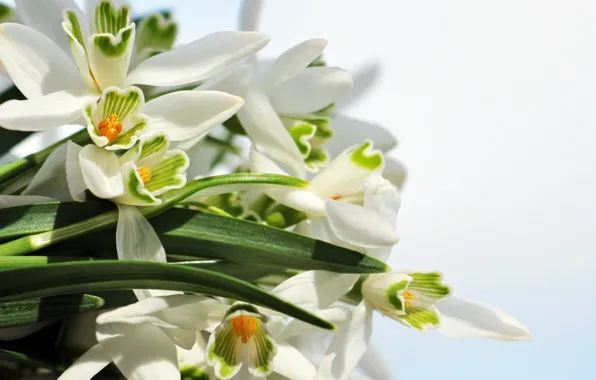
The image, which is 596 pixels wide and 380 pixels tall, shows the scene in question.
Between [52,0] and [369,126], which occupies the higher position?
[52,0]

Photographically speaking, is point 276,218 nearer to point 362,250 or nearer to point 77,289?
point 362,250

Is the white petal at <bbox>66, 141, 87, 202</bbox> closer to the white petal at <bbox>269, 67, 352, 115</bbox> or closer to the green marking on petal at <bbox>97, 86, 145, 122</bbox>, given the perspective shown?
the green marking on petal at <bbox>97, 86, 145, 122</bbox>

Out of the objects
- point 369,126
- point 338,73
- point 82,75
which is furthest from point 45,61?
point 369,126

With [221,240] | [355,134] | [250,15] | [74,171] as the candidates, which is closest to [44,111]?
[74,171]

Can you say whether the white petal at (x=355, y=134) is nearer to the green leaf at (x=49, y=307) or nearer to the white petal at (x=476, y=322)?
the white petal at (x=476, y=322)

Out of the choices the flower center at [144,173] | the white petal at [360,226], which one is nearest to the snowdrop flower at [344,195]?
the white petal at [360,226]
